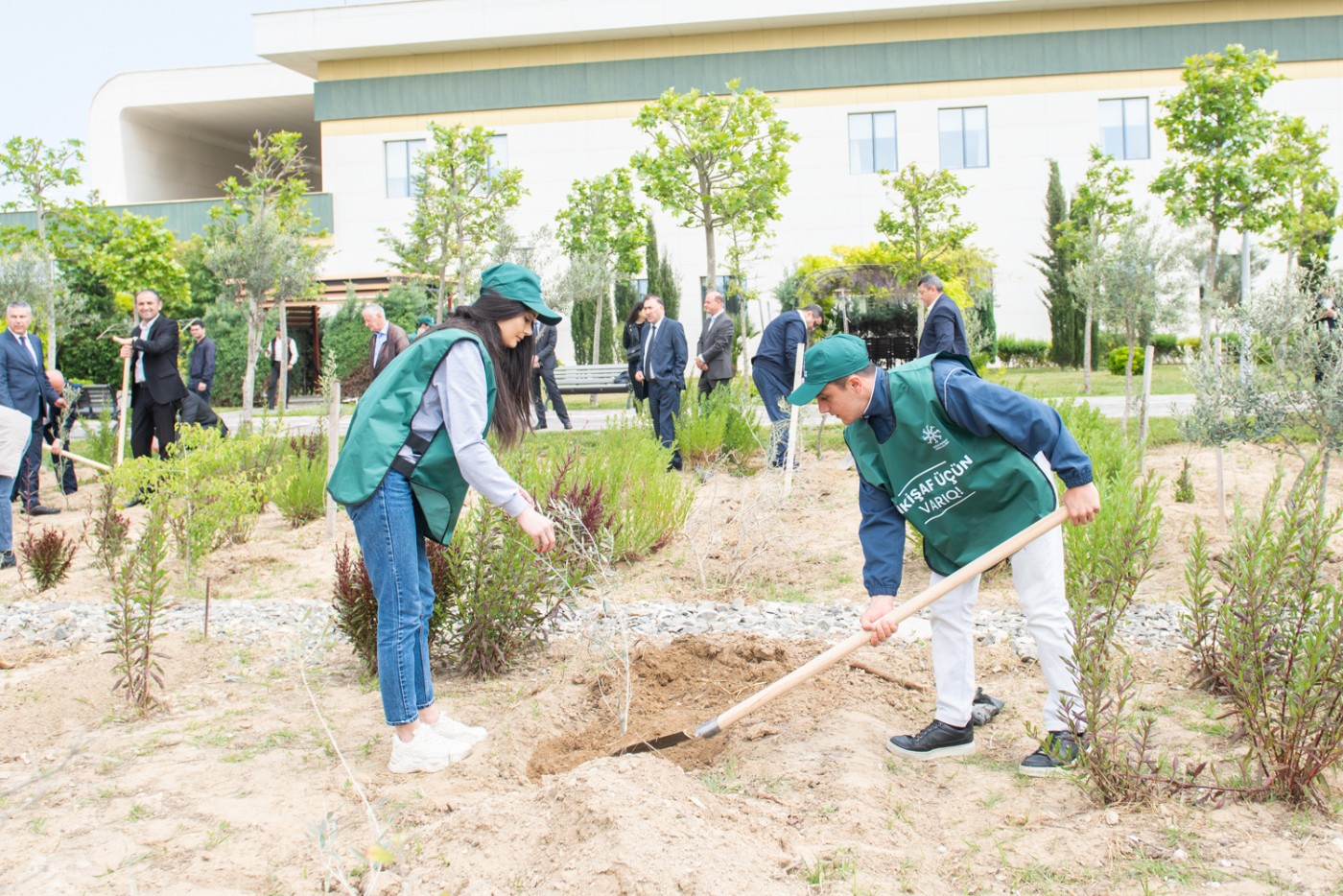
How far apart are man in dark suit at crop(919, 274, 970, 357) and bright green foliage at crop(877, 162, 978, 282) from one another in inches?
500

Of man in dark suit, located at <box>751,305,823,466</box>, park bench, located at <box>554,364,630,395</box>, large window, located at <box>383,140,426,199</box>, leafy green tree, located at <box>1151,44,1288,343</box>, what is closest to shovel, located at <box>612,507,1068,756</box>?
man in dark suit, located at <box>751,305,823,466</box>

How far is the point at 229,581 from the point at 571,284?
751 inches

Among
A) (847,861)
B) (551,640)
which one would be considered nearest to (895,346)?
(551,640)

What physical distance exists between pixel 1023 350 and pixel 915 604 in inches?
1026

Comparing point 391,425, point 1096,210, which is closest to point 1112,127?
point 1096,210

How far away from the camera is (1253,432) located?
622 cm

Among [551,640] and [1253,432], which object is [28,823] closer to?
[551,640]

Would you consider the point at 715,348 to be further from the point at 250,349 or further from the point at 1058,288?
the point at 1058,288

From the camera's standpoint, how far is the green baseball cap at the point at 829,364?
127 inches

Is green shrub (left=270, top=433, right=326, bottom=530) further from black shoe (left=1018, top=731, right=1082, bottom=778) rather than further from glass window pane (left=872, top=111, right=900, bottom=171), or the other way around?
glass window pane (left=872, top=111, right=900, bottom=171)

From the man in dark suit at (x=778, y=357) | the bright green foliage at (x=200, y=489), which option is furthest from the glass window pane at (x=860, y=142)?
the bright green foliage at (x=200, y=489)

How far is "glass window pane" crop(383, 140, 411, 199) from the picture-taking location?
29.8 metres

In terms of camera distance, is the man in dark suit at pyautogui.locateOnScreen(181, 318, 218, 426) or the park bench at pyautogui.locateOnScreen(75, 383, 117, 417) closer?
the man in dark suit at pyautogui.locateOnScreen(181, 318, 218, 426)

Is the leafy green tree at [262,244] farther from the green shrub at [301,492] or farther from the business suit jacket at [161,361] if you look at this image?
the green shrub at [301,492]
